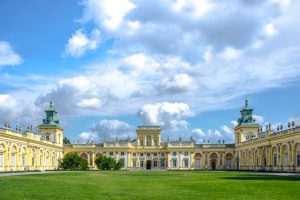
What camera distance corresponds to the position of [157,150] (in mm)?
107812

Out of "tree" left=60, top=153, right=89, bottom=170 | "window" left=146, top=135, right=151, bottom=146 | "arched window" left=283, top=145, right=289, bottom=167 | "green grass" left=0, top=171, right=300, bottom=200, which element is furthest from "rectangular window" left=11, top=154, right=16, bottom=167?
"window" left=146, top=135, right=151, bottom=146

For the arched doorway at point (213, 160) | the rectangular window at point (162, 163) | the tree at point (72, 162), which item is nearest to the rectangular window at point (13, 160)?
the tree at point (72, 162)

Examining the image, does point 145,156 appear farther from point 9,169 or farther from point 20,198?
point 20,198

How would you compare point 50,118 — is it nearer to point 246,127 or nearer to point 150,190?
point 246,127

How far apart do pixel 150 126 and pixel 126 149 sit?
8450 mm

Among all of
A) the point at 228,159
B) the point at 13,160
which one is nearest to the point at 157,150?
the point at 228,159

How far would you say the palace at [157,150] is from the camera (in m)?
74.9

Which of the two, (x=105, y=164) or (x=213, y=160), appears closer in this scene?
(x=105, y=164)

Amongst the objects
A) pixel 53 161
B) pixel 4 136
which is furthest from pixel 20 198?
pixel 53 161

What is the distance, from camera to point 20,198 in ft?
62.8

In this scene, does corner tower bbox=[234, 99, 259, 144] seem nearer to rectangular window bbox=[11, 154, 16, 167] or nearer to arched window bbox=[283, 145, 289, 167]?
arched window bbox=[283, 145, 289, 167]

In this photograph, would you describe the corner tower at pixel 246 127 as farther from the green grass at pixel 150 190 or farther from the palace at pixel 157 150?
the green grass at pixel 150 190

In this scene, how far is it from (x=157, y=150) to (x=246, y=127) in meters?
23.7

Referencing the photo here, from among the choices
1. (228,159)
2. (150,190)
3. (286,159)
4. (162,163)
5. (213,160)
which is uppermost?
(150,190)
